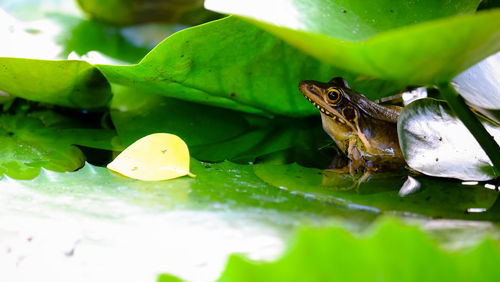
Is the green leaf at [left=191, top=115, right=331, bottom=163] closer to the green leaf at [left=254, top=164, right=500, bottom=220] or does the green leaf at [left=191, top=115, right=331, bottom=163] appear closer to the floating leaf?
the green leaf at [left=254, top=164, right=500, bottom=220]

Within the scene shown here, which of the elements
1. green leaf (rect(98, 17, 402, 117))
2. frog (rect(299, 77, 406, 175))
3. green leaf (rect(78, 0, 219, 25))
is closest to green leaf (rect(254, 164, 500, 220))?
frog (rect(299, 77, 406, 175))

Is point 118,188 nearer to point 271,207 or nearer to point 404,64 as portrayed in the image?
point 271,207

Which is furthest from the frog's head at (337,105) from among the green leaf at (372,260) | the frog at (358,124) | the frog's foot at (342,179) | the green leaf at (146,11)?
the green leaf at (146,11)

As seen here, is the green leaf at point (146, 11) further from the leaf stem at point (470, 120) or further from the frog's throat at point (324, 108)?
the leaf stem at point (470, 120)

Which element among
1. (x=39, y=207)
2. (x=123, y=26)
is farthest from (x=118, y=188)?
(x=123, y=26)

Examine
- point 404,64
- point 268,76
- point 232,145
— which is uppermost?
point 404,64

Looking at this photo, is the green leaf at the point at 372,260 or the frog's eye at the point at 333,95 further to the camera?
the frog's eye at the point at 333,95

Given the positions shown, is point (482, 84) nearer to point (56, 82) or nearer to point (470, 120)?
point (470, 120)
